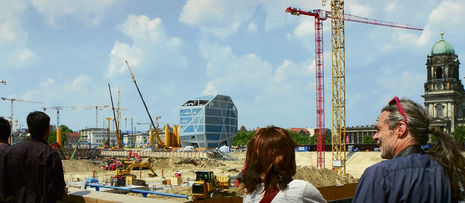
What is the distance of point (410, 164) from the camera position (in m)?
2.29

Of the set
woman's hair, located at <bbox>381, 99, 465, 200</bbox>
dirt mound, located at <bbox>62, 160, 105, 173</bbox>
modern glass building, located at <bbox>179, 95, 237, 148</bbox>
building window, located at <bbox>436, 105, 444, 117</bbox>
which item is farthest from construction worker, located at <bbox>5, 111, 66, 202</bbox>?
building window, located at <bbox>436, 105, 444, 117</bbox>

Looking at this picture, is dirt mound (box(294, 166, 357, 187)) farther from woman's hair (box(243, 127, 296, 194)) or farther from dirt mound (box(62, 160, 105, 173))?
dirt mound (box(62, 160, 105, 173))

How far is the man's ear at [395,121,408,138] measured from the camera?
2449mm

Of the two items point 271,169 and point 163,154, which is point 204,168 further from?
point 271,169

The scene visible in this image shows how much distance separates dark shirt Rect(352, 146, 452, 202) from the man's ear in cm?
15

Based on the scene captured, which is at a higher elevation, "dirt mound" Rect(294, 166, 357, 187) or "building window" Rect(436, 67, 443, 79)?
"building window" Rect(436, 67, 443, 79)

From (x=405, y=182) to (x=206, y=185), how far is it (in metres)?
16.9

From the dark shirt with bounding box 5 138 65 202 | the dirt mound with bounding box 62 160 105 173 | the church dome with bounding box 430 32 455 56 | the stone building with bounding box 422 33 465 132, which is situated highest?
the church dome with bounding box 430 32 455 56

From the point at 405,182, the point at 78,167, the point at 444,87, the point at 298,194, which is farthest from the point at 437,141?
the point at 444,87

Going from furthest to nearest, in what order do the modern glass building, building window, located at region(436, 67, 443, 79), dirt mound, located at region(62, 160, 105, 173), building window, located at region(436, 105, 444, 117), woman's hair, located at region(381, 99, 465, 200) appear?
building window, located at region(436, 67, 443, 79) → building window, located at region(436, 105, 444, 117) → the modern glass building → dirt mound, located at region(62, 160, 105, 173) → woman's hair, located at region(381, 99, 465, 200)

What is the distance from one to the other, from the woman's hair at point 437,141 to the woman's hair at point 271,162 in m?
0.58

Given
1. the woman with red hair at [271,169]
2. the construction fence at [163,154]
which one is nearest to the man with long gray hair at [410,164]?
the woman with red hair at [271,169]

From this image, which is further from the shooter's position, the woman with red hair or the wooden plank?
the wooden plank

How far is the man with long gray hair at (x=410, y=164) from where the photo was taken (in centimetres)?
222
